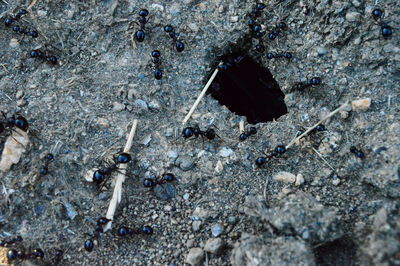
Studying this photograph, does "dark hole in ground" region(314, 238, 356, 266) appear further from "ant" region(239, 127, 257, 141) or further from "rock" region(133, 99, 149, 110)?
"rock" region(133, 99, 149, 110)

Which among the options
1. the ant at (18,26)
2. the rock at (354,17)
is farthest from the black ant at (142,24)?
the rock at (354,17)

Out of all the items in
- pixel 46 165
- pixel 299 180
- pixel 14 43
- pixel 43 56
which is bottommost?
pixel 299 180

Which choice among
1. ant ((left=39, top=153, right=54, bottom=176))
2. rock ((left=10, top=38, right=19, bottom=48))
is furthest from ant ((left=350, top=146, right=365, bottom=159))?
rock ((left=10, top=38, right=19, bottom=48))

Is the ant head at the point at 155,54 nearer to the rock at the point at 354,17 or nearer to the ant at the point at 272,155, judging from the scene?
the ant at the point at 272,155

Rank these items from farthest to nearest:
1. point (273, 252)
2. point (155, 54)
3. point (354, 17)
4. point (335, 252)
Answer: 1. point (155, 54)
2. point (354, 17)
3. point (335, 252)
4. point (273, 252)

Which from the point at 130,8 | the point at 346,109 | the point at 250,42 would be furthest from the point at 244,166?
the point at 130,8

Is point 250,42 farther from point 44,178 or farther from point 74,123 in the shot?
point 44,178

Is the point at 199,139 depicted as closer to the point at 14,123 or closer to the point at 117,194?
the point at 117,194

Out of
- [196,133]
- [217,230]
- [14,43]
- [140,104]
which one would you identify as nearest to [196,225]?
[217,230]
